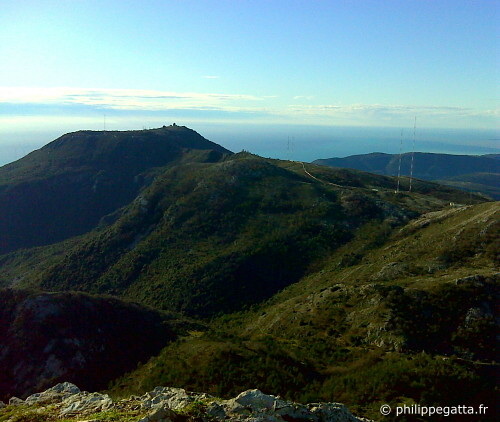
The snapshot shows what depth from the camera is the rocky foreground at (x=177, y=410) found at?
13469mm

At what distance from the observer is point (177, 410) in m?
13.8

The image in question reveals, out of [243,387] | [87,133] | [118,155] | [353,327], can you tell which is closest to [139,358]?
[243,387]

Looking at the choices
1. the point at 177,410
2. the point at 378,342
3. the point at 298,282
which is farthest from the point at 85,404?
the point at 298,282

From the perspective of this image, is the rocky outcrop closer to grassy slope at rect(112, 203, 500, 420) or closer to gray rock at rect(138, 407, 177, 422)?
grassy slope at rect(112, 203, 500, 420)

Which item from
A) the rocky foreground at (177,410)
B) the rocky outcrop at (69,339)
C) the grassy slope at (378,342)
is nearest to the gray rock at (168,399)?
the rocky foreground at (177,410)

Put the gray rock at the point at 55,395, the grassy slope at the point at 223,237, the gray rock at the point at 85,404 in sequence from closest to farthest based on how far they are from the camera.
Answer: the gray rock at the point at 85,404
the gray rock at the point at 55,395
the grassy slope at the point at 223,237

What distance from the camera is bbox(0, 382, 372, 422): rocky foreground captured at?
1347 cm

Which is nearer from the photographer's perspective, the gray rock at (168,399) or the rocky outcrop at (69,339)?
the gray rock at (168,399)

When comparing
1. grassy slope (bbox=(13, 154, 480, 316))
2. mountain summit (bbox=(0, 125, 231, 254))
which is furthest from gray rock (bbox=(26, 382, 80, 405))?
mountain summit (bbox=(0, 125, 231, 254))

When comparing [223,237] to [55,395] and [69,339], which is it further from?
[55,395]

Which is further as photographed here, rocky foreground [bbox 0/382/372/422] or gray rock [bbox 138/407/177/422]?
rocky foreground [bbox 0/382/372/422]

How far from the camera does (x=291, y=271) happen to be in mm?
61719

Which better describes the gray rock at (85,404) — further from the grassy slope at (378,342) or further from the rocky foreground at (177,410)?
the grassy slope at (378,342)

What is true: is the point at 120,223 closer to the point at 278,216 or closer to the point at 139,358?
the point at 278,216
